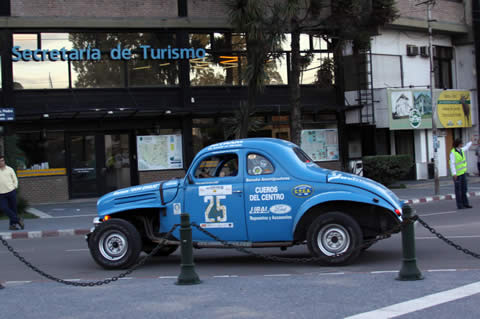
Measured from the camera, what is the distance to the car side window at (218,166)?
966cm

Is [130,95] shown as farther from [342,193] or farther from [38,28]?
[342,193]

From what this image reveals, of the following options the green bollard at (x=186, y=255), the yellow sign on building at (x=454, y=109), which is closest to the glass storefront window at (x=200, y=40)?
the yellow sign on building at (x=454, y=109)

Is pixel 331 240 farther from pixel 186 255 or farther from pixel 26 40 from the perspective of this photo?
pixel 26 40

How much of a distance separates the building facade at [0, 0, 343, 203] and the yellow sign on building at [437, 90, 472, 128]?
7.53m

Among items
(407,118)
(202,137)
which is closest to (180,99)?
(202,137)

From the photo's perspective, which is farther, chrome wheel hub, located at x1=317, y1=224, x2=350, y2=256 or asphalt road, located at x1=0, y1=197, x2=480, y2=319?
chrome wheel hub, located at x1=317, y1=224, x2=350, y2=256

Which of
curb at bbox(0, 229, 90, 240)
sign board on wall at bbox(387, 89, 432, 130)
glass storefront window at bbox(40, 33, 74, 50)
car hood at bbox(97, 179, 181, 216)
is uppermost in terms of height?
glass storefront window at bbox(40, 33, 74, 50)

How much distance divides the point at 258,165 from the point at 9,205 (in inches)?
373

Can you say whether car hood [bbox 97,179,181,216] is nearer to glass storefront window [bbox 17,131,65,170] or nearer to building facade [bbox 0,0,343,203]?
building facade [bbox 0,0,343,203]

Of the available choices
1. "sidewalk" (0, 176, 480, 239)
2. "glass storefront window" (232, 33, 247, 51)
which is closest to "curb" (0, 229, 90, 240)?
"sidewalk" (0, 176, 480, 239)

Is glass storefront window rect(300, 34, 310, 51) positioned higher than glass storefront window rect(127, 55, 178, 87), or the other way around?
glass storefront window rect(300, 34, 310, 51)

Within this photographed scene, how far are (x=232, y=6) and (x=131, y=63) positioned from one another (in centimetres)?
570

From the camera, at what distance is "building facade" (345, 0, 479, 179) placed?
28062 mm

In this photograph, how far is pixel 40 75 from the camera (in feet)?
77.4
